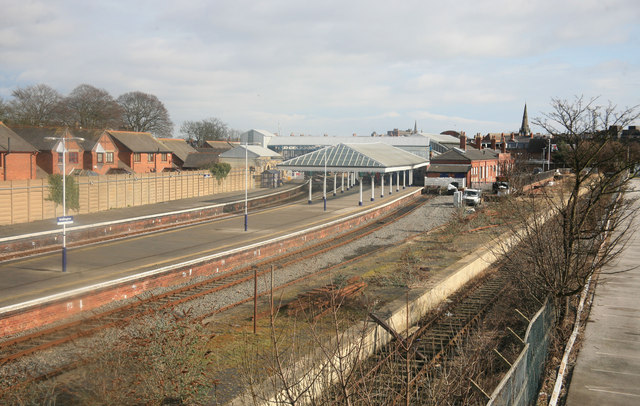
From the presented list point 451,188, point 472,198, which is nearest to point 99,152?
point 472,198

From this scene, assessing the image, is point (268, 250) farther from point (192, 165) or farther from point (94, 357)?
point (192, 165)

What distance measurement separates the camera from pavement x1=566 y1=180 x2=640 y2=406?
11273 mm

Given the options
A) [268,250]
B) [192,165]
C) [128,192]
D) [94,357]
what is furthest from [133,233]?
[192,165]

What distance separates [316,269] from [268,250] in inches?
124

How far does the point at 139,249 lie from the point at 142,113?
66112 millimetres

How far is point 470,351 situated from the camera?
1231 centimetres

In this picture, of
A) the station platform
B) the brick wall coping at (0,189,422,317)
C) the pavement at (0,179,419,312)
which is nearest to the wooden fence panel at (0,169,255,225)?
the pavement at (0,179,419,312)

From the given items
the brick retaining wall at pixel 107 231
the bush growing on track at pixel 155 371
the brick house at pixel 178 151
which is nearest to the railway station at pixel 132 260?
the brick retaining wall at pixel 107 231

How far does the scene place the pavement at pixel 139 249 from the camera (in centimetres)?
1845

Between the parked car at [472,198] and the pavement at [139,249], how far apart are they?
35.3ft

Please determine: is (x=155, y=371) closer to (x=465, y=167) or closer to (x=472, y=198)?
(x=472, y=198)

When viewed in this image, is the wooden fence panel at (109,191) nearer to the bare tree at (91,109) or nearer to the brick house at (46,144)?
the brick house at (46,144)

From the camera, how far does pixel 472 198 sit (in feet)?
159

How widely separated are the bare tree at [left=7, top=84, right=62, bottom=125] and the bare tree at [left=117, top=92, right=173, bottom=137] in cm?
1025
